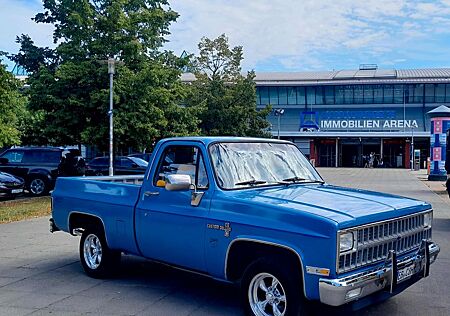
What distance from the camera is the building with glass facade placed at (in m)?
68.7

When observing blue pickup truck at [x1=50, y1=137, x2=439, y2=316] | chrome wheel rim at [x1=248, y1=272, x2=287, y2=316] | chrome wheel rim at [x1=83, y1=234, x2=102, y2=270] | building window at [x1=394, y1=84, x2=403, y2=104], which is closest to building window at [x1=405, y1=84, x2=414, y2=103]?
building window at [x1=394, y1=84, x2=403, y2=104]

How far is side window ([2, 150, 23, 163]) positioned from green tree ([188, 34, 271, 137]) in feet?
51.2

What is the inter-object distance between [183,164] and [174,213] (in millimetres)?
644

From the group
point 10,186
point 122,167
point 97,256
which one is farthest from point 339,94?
point 97,256

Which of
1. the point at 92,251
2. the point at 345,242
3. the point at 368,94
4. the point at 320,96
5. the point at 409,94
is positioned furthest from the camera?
the point at 320,96

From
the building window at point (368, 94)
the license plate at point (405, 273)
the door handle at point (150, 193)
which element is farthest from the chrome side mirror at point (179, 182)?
the building window at point (368, 94)

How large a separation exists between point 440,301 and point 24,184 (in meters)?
17.8

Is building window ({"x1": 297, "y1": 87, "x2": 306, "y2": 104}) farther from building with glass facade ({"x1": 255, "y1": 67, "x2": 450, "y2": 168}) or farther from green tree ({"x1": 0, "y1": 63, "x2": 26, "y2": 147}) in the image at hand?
green tree ({"x1": 0, "y1": 63, "x2": 26, "y2": 147})

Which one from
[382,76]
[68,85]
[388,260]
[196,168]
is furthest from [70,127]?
[382,76]

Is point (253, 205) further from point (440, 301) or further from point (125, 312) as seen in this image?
point (440, 301)

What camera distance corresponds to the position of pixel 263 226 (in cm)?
519

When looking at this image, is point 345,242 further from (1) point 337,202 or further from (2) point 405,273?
(2) point 405,273

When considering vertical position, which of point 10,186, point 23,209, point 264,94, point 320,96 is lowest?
point 23,209

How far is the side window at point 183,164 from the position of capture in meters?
6.14
